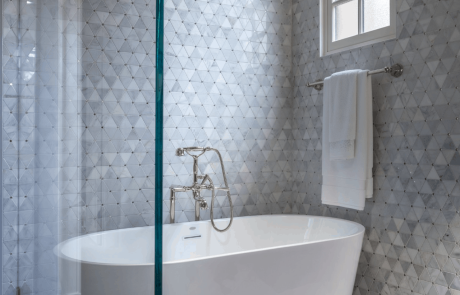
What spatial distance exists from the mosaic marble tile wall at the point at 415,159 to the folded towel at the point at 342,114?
17 centimetres

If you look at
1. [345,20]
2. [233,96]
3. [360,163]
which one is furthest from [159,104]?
[345,20]

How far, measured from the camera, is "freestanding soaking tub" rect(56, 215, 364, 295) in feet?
2.56

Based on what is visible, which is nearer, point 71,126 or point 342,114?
point 71,126

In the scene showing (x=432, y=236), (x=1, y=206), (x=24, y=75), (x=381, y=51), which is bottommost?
(x=432, y=236)

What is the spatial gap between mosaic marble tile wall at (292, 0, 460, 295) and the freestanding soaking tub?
264 millimetres

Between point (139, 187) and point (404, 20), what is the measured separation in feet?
7.40

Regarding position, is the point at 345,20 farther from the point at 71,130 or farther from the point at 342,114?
the point at 71,130

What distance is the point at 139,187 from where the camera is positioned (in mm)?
812

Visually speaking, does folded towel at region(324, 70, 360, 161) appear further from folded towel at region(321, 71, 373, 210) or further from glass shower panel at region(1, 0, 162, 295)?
glass shower panel at region(1, 0, 162, 295)

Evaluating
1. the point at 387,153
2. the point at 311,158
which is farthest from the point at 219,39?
the point at 387,153

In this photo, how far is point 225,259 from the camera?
1.97 metres

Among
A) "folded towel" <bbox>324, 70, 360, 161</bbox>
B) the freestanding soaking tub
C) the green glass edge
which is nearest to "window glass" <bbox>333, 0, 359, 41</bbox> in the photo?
"folded towel" <bbox>324, 70, 360, 161</bbox>

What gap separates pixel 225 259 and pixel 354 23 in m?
1.91

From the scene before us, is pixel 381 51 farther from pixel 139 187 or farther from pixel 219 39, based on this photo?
pixel 139 187
